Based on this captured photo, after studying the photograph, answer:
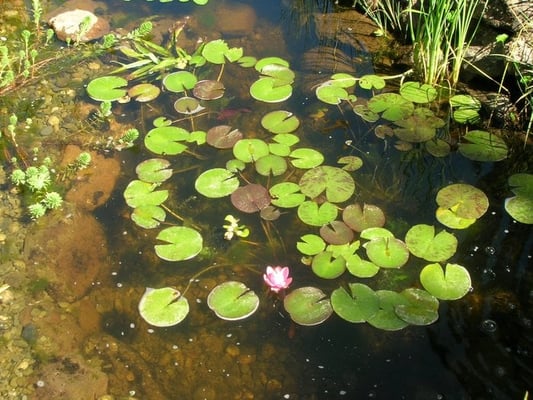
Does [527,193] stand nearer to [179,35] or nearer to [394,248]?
[394,248]

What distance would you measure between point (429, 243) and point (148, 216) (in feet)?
4.27

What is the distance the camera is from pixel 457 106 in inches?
135

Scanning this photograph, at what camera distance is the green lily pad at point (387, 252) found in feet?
8.63

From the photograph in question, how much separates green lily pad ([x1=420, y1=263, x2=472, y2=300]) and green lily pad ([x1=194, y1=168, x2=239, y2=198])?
0.99 meters

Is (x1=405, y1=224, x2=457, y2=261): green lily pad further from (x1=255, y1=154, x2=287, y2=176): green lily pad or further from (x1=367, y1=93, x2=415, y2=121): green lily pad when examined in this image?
(x1=367, y1=93, x2=415, y2=121): green lily pad

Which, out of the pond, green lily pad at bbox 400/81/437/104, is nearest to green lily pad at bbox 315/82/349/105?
the pond

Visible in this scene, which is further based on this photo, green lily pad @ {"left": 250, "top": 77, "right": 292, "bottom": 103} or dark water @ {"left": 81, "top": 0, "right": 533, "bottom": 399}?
green lily pad @ {"left": 250, "top": 77, "right": 292, "bottom": 103}

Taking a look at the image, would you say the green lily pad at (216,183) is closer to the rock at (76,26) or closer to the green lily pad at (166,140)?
the green lily pad at (166,140)

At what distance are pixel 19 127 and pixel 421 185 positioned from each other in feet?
7.25

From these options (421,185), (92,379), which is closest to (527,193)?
(421,185)

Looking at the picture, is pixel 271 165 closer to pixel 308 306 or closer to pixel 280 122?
pixel 280 122

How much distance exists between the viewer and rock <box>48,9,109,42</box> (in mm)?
3877

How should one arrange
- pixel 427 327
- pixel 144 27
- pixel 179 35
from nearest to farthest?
pixel 427 327, pixel 144 27, pixel 179 35

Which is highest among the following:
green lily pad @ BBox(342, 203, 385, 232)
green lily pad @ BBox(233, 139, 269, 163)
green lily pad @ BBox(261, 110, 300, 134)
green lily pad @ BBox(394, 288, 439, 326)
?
green lily pad @ BBox(261, 110, 300, 134)
